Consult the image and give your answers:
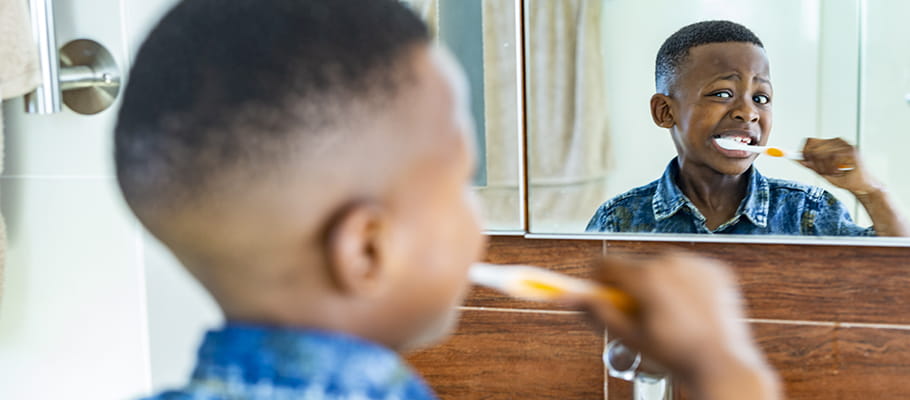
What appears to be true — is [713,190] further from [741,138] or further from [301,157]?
[301,157]

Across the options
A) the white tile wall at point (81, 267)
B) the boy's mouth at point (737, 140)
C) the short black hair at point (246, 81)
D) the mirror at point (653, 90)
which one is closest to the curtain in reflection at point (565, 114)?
the mirror at point (653, 90)

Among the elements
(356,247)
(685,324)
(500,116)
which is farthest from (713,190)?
(356,247)

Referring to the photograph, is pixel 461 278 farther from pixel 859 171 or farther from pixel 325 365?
pixel 859 171

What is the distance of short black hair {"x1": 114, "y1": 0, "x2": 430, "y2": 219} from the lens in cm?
41

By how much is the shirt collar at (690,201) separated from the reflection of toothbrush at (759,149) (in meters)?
0.02

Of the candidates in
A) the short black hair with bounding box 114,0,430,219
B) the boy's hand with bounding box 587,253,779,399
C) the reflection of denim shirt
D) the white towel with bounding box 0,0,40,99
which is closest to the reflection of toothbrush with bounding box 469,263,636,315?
the boy's hand with bounding box 587,253,779,399

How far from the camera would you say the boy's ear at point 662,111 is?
94cm

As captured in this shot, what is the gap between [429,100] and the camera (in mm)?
451

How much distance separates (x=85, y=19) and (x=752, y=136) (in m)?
0.73

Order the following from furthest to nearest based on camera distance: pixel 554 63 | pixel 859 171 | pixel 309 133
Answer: pixel 554 63 < pixel 859 171 < pixel 309 133

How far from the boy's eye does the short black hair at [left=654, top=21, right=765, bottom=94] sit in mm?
51

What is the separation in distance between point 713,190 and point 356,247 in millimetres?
608

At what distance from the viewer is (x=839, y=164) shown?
0.88 meters

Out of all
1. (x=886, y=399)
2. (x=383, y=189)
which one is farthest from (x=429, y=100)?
(x=886, y=399)
